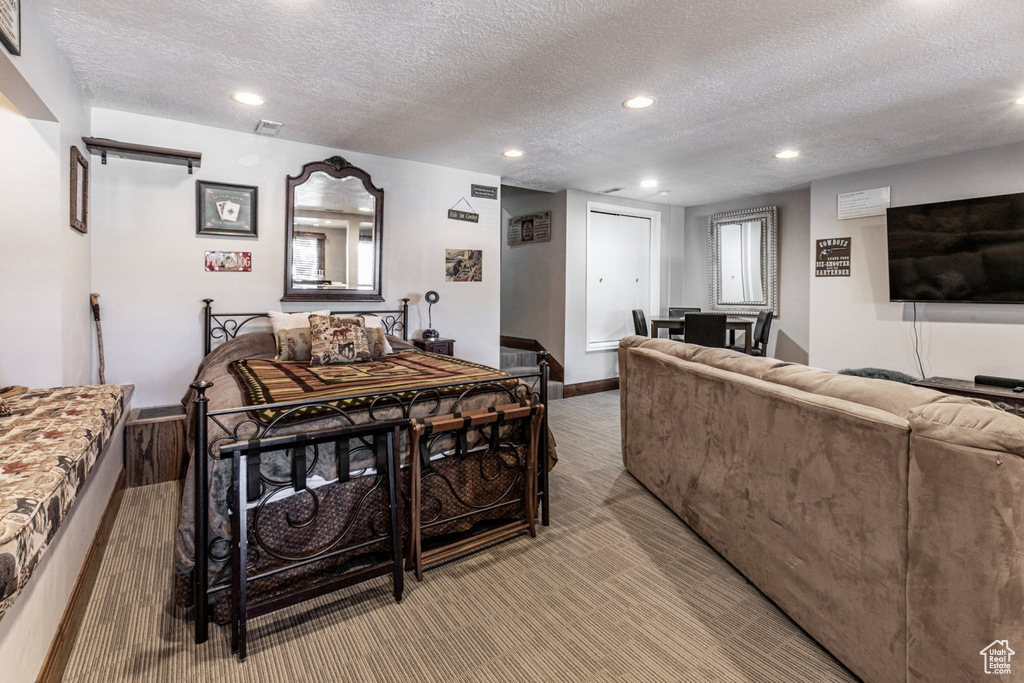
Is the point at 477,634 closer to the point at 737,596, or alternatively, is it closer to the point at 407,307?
the point at 737,596

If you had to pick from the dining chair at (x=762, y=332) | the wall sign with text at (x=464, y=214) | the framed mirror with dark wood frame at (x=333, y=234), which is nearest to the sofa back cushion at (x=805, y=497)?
the framed mirror with dark wood frame at (x=333, y=234)

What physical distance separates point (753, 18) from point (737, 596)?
101 inches

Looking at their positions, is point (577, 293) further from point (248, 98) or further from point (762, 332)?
point (248, 98)

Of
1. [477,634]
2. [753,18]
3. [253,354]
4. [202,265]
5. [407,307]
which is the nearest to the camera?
[477,634]

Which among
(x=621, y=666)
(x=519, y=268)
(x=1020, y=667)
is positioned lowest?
(x=621, y=666)

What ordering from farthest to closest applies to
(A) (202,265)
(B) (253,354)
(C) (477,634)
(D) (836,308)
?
(D) (836,308) < (A) (202,265) < (B) (253,354) < (C) (477,634)

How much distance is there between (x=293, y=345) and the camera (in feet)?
11.1

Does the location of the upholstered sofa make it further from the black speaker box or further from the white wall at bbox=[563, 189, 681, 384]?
the white wall at bbox=[563, 189, 681, 384]

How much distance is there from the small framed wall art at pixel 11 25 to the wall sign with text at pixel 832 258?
20.4 ft

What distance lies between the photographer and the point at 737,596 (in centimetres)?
198

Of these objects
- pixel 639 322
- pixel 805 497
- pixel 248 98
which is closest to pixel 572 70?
pixel 248 98

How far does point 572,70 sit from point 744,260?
14.8ft

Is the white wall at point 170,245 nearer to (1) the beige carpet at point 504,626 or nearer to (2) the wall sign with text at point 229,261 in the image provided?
(2) the wall sign with text at point 229,261

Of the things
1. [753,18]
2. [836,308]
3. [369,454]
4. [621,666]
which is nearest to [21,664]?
[369,454]
